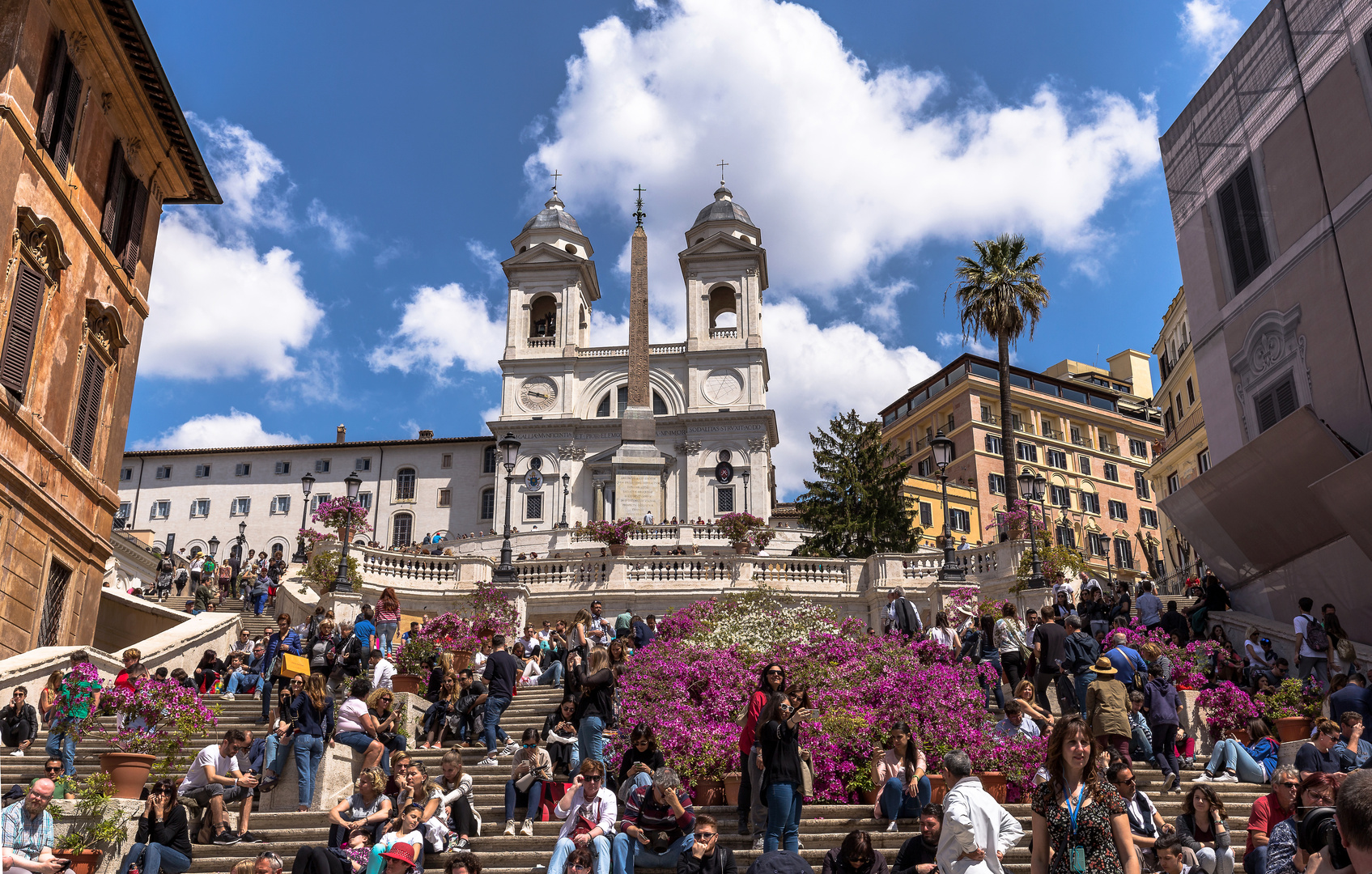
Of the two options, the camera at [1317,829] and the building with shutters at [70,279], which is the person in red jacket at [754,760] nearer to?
the camera at [1317,829]

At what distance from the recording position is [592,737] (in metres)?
13.1

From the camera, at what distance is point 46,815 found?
10688mm

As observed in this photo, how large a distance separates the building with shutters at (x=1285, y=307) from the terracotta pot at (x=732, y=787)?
1258cm

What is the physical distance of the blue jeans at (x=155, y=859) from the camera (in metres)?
11.0

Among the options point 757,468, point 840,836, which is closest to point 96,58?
point 840,836

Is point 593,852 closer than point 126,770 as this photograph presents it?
Yes

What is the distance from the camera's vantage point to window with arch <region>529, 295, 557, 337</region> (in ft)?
218

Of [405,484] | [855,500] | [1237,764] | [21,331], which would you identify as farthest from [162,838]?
[405,484]

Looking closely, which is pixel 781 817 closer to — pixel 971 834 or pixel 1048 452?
pixel 971 834

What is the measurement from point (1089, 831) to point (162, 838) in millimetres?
9099

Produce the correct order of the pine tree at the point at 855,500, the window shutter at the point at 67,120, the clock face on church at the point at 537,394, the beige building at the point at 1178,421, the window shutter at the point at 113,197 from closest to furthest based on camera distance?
the window shutter at the point at 67,120 → the window shutter at the point at 113,197 → the pine tree at the point at 855,500 → the beige building at the point at 1178,421 → the clock face on church at the point at 537,394

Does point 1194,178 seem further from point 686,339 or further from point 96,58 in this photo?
point 686,339

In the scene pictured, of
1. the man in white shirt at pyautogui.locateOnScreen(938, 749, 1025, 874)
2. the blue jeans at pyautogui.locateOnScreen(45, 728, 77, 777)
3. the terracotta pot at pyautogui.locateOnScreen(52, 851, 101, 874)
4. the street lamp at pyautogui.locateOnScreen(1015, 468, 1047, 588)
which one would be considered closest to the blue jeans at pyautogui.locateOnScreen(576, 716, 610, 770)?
the terracotta pot at pyautogui.locateOnScreen(52, 851, 101, 874)

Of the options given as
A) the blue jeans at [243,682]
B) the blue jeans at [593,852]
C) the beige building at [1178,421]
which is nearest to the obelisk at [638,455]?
the beige building at [1178,421]
